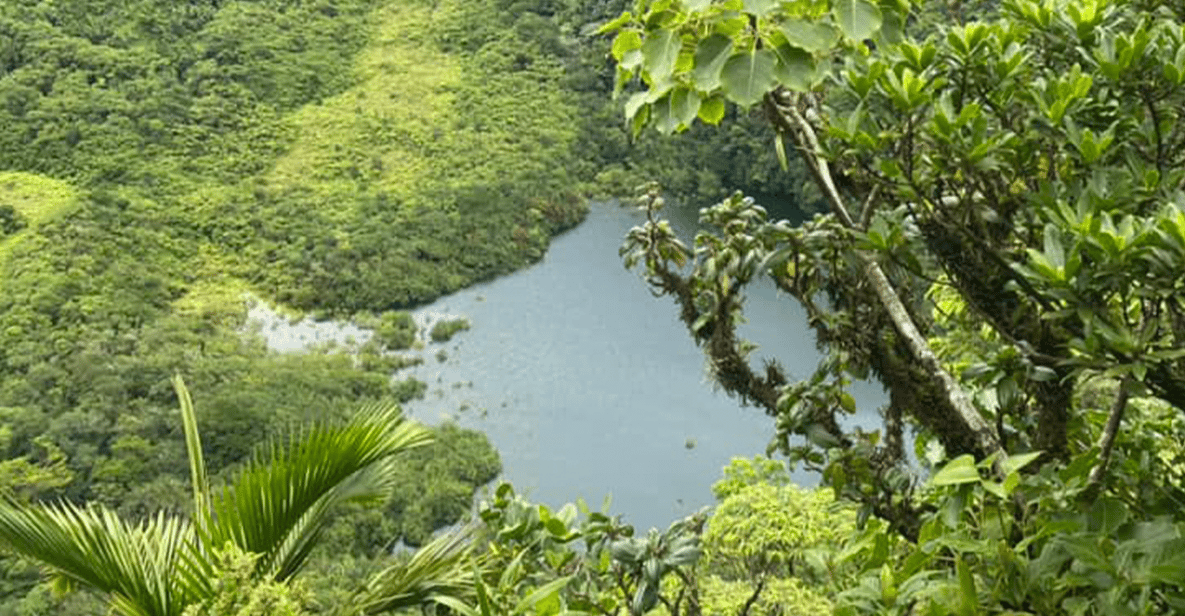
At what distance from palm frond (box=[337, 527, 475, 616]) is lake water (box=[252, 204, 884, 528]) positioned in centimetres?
1117

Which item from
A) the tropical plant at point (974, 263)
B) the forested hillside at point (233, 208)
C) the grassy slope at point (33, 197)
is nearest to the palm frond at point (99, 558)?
the tropical plant at point (974, 263)

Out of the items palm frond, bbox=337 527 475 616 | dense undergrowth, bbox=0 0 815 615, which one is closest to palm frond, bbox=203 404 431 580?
palm frond, bbox=337 527 475 616

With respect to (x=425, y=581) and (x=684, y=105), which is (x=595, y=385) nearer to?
(x=425, y=581)

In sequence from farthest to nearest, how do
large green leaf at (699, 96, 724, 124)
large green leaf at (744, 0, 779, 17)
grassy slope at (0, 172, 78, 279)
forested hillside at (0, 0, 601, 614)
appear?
grassy slope at (0, 172, 78, 279), forested hillside at (0, 0, 601, 614), large green leaf at (699, 96, 724, 124), large green leaf at (744, 0, 779, 17)

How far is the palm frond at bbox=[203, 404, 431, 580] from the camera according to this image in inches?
62.4

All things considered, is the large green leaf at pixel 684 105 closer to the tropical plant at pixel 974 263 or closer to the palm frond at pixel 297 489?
the tropical plant at pixel 974 263

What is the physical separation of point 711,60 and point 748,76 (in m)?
0.04

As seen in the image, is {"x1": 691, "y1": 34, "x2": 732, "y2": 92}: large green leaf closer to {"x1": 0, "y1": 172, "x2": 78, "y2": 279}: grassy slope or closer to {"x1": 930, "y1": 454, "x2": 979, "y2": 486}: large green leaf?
A: {"x1": 930, "y1": 454, "x2": 979, "y2": 486}: large green leaf

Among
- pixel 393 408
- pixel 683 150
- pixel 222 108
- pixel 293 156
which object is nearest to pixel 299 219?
pixel 293 156

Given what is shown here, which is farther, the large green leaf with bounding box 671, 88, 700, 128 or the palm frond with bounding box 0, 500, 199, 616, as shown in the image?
the palm frond with bounding box 0, 500, 199, 616

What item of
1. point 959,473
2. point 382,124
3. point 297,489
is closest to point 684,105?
point 959,473

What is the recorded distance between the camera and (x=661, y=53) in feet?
2.79

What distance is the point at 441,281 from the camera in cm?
2123

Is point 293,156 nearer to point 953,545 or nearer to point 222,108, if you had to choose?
point 222,108
